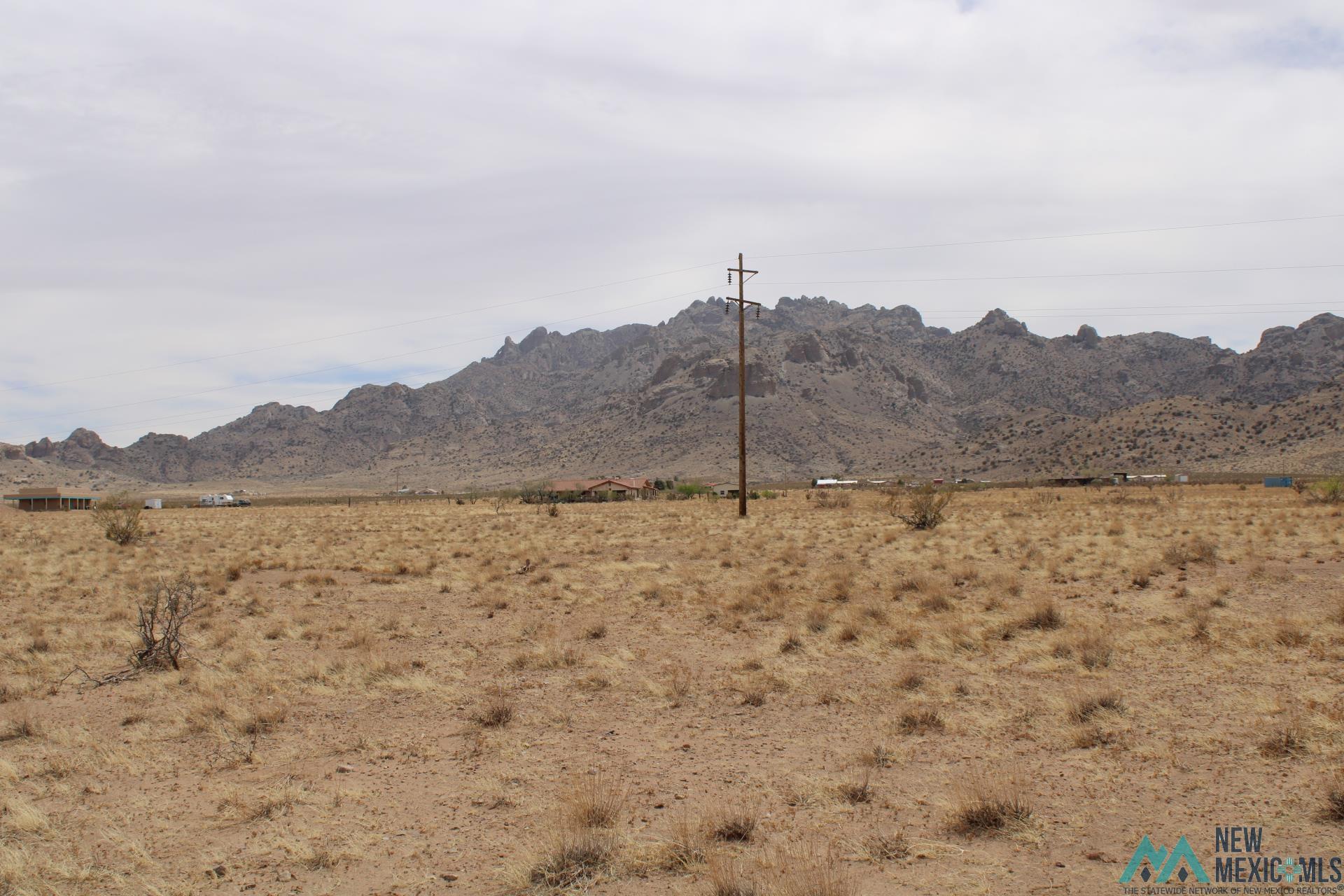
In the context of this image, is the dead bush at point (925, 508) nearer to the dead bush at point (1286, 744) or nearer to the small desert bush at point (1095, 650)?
the small desert bush at point (1095, 650)

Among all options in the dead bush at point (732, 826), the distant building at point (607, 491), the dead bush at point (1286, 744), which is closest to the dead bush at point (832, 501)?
the distant building at point (607, 491)

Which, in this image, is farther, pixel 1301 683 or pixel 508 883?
pixel 1301 683

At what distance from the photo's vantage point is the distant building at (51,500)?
94812 millimetres

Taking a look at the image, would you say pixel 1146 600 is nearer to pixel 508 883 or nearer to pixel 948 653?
pixel 948 653

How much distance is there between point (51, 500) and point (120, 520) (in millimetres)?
69177

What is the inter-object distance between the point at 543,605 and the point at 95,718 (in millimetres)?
8835

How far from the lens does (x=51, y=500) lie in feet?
314

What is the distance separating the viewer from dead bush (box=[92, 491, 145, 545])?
3653 centimetres

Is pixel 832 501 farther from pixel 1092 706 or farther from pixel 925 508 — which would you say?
pixel 1092 706

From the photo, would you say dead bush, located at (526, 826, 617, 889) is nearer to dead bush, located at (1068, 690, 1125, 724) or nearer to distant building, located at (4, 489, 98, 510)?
dead bush, located at (1068, 690, 1125, 724)

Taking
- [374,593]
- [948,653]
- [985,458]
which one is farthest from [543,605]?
[985,458]

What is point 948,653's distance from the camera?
12453mm

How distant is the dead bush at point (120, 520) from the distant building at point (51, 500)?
58.5 metres

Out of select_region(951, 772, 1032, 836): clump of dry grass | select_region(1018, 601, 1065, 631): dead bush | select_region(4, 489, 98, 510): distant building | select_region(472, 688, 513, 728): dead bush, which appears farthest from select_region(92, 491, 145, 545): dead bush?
select_region(4, 489, 98, 510): distant building
